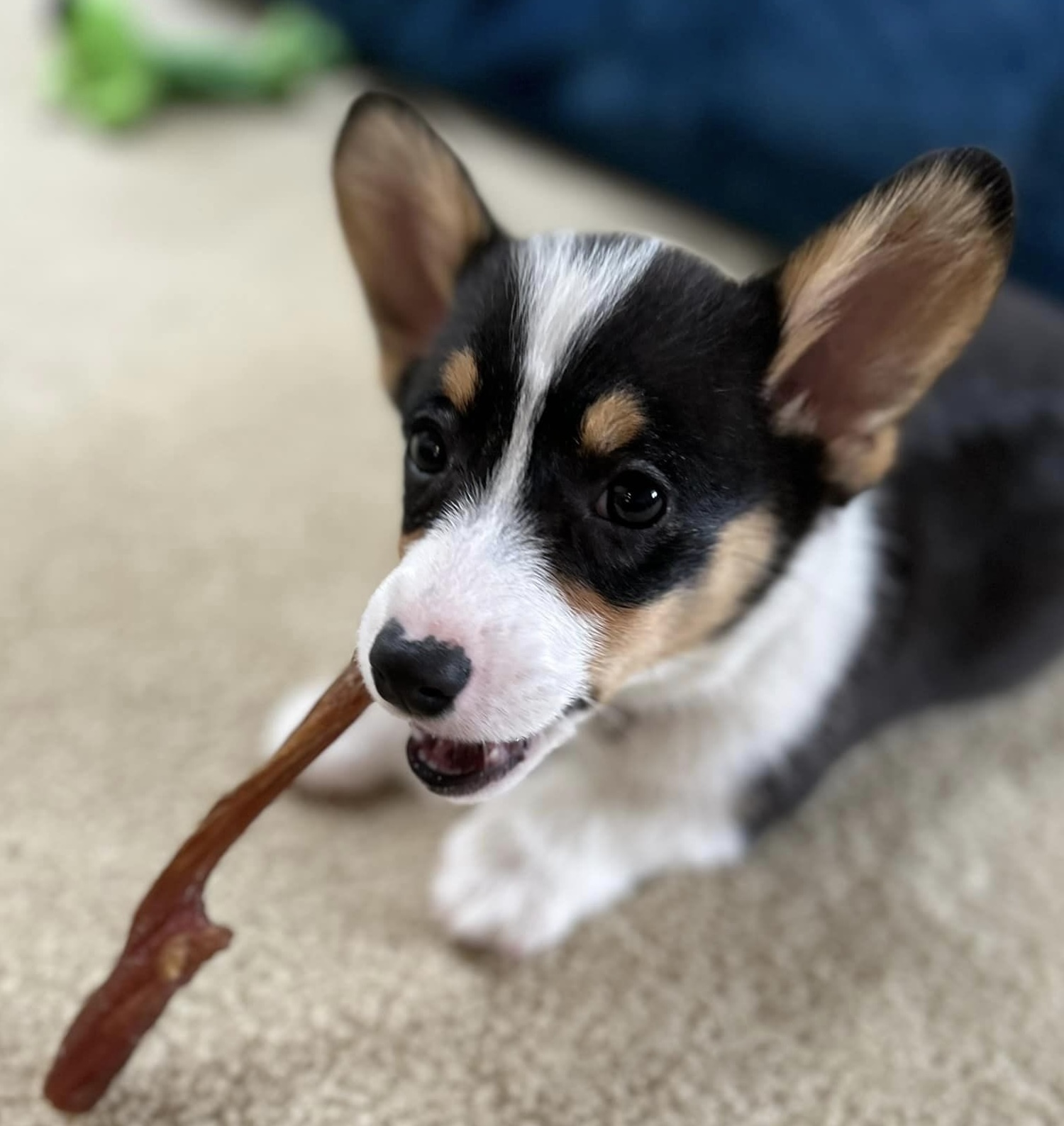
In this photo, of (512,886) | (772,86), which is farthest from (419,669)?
(772,86)

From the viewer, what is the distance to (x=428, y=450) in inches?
54.0

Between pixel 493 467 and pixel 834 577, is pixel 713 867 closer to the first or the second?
pixel 834 577

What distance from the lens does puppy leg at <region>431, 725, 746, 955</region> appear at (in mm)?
1672

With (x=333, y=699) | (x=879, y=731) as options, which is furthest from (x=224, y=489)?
(x=879, y=731)

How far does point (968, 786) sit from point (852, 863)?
300 mm

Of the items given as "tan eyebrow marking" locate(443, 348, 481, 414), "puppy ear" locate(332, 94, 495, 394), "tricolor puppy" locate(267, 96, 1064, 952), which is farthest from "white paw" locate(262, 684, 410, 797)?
"tan eyebrow marking" locate(443, 348, 481, 414)

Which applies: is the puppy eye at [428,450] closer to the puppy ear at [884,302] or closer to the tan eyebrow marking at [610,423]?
the tan eyebrow marking at [610,423]

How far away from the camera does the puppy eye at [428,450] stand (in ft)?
4.45

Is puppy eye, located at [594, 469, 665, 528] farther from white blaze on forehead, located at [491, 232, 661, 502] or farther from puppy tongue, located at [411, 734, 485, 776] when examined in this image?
puppy tongue, located at [411, 734, 485, 776]

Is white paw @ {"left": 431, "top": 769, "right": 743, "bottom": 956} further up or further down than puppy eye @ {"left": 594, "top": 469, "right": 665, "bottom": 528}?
further down

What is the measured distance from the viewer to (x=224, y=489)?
7.72ft

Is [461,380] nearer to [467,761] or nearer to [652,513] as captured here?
[652,513]

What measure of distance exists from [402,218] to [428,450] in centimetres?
42

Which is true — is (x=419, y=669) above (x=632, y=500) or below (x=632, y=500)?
below
